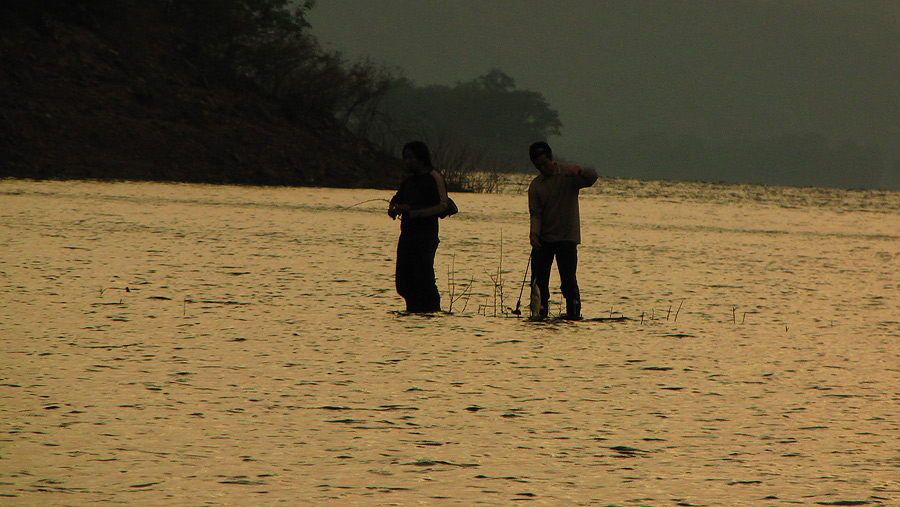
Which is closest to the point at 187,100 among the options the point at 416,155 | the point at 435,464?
the point at 416,155

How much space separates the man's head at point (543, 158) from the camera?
37.0 feet

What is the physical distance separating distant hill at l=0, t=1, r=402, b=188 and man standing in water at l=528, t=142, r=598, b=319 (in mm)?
30578

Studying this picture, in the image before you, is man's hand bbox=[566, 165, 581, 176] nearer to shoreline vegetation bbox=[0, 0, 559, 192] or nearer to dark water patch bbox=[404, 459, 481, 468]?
dark water patch bbox=[404, 459, 481, 468]

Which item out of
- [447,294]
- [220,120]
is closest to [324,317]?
[447,294]

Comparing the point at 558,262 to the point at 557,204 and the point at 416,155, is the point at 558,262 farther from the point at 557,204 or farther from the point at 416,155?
the point at 416,155

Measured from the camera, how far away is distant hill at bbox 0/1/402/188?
41.2m

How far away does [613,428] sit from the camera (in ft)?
22.6

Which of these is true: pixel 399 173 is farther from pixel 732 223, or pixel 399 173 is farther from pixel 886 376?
pixel 886 376

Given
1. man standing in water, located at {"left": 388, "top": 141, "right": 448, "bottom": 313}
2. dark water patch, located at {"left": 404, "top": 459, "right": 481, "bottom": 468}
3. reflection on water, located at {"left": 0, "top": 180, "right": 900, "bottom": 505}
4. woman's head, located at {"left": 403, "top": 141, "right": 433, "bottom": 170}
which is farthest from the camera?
woman's head, located at {"left": 403, "top": 141, "right": 433, "bottom": 170}

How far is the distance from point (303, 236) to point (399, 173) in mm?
26949

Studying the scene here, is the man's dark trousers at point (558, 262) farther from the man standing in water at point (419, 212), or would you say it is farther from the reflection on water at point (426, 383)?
the man standing in water at point (419, 212)

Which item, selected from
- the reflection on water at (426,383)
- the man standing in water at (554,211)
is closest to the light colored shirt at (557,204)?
the man standing in water at (554,211)

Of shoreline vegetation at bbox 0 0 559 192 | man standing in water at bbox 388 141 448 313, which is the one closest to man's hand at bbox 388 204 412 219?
man standing in water at bbox 388 141 448 313

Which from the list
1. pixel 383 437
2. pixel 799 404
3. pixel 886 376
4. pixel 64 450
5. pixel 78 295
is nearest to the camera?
pixel 64 450
